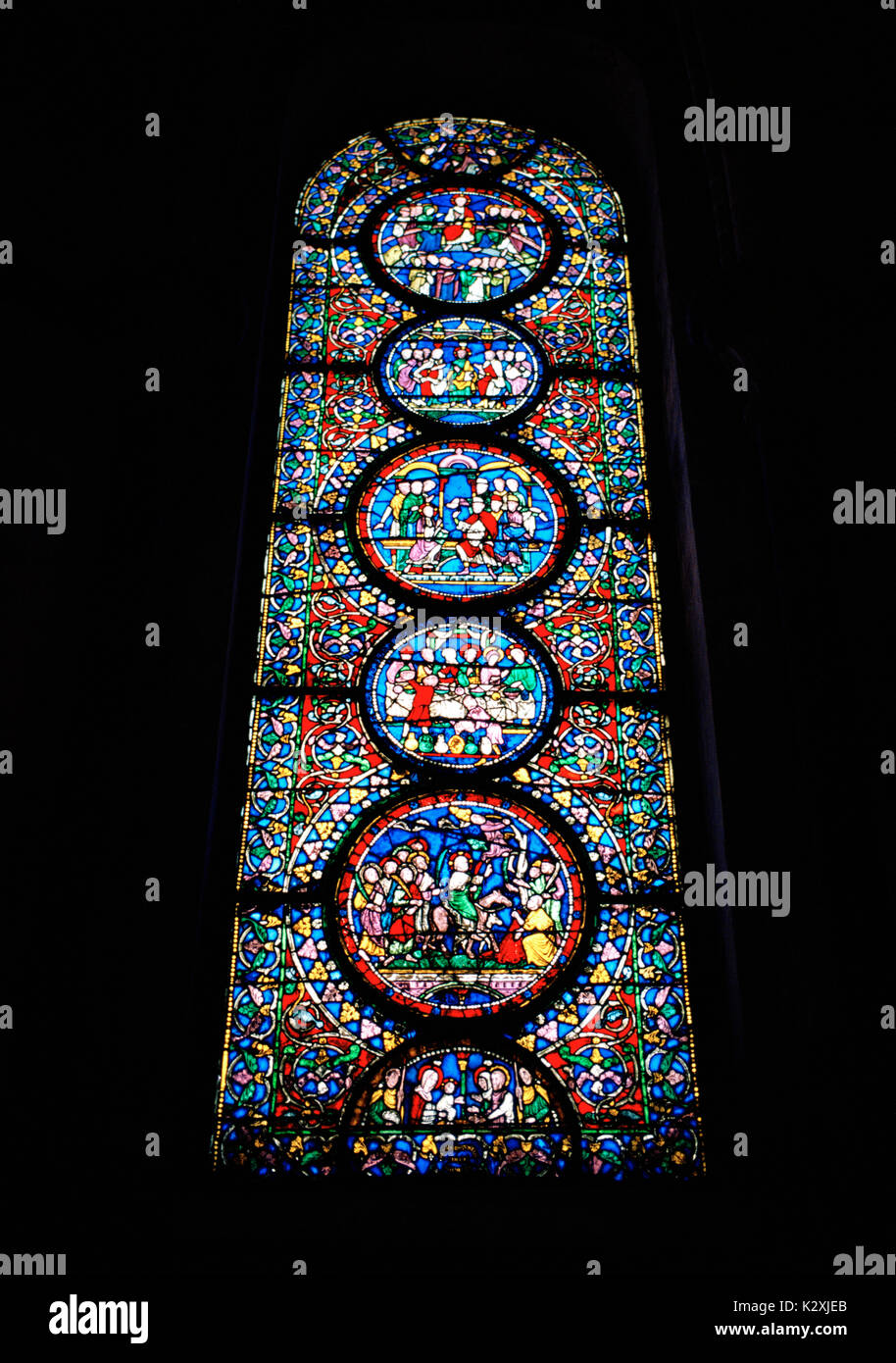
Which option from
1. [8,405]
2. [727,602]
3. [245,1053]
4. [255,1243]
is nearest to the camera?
[255,1243]

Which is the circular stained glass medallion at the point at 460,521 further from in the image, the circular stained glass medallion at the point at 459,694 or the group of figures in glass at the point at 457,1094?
the group of figures in glass at the point at 457,1094

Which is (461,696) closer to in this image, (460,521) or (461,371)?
(460,521)

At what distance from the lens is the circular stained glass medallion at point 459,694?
560 cm

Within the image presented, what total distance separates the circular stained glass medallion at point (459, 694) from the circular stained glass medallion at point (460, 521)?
218 mm

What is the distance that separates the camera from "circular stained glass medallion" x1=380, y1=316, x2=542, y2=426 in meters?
6.71

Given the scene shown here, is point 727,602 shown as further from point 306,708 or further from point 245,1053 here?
point 245,1053

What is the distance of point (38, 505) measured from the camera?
5.15m

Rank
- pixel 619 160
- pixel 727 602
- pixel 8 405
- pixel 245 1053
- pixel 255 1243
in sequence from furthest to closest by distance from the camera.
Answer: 1. pixel 619 160
2. pixel 727 602
3. pixel 8 405
4. pixel 245 1053
5. pixel 255 1243

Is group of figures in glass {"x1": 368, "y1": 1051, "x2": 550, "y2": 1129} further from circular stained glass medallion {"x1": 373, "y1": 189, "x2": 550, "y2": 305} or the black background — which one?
circular stained glass medallion {"x1": 373, "y1": 189, "x2": 550, "y2": 305}

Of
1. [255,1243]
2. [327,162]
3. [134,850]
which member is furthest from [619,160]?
[255,1243]

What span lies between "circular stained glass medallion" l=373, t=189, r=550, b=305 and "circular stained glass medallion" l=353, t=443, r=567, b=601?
1138mm

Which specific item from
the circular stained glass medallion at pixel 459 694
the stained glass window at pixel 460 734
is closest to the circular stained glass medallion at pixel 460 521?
the stained glass window at pixel 460 734

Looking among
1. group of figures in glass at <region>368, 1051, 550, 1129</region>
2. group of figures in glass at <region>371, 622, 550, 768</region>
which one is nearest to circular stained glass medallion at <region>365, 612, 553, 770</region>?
group of figures in glass at <region>371, 622, 550, 768</region>

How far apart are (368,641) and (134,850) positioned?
1359 millimetres
